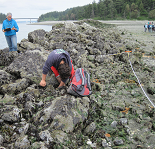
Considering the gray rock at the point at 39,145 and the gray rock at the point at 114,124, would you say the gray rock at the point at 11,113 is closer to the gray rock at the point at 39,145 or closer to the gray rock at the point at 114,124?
the gray rock at the point at 39,145

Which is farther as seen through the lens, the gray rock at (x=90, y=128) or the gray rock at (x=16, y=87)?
the gray rock at (x=16, y=87)

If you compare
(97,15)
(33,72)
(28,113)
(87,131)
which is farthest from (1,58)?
(97,15)

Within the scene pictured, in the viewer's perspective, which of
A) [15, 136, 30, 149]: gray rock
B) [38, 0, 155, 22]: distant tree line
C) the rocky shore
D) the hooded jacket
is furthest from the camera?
[38, 0, 155, 22]: distant tree line

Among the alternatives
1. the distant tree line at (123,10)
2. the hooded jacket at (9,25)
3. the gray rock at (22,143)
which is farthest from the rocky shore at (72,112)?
the distant tree line at (123,10)

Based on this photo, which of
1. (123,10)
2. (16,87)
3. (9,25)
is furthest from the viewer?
(123,10)

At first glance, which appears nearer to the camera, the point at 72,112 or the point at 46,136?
the point at 46,136

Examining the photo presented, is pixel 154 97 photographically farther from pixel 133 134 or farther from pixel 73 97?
pixel 73 97

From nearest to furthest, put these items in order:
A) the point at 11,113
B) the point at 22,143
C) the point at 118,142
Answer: the point at 22,143, the point at 118,142, the point at 11,113

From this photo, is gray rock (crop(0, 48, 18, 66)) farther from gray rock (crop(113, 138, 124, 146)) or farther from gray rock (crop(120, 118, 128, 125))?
gray rock (crop(113, 138, 124, 146))

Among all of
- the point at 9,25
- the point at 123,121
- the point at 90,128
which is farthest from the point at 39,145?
the point at 9,25

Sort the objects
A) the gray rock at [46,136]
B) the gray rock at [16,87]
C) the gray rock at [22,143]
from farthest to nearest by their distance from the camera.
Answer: the gray rock at [16,87] → the gray rock at [46,136] → the gray rock at [22,143]

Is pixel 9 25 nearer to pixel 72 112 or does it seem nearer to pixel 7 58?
pixel 7 58

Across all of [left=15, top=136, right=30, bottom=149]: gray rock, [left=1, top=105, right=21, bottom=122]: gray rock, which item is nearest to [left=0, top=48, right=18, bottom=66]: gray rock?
[left=1, top=105, right=21, bottom=122]: gray rock

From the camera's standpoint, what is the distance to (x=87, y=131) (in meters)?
2.43
